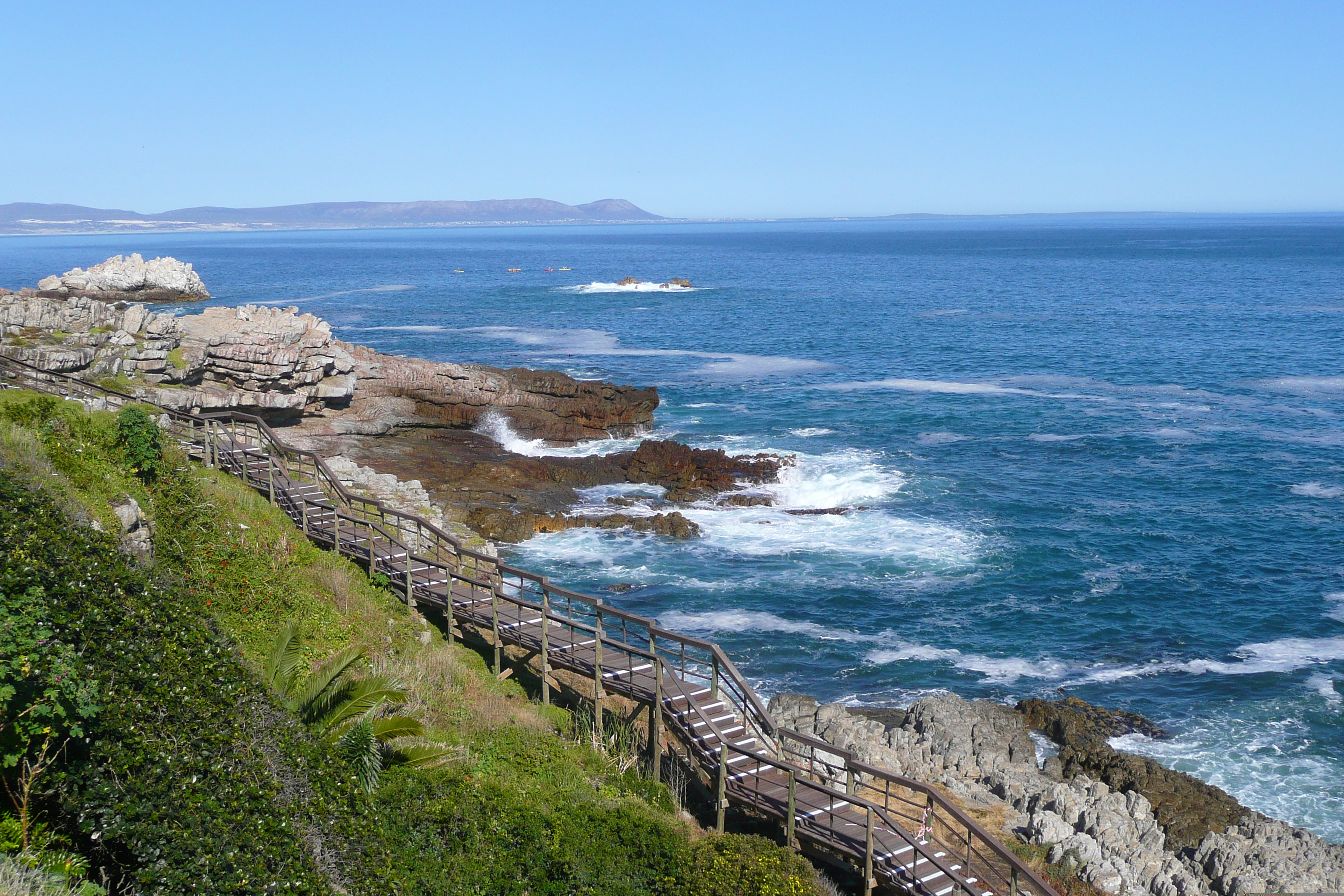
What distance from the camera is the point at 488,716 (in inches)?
604

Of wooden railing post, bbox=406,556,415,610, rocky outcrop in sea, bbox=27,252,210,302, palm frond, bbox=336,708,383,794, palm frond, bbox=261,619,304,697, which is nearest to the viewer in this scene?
palm frond, bbox=336,708,383,794

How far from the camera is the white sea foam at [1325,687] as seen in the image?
2139 cm

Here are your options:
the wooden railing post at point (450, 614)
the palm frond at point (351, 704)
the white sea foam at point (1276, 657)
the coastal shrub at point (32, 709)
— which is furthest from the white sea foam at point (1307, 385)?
the coastal shrub at point (32, 709)

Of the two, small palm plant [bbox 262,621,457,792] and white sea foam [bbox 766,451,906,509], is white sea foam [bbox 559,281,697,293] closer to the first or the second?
white sea foam [bbox 766,451,906,509]

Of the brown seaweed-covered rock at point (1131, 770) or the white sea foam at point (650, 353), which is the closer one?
the brown seaweed-covered rock at point (1131, 770)

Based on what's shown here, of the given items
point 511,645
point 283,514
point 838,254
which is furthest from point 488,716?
point 838,254

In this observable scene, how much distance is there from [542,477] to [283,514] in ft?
53.2

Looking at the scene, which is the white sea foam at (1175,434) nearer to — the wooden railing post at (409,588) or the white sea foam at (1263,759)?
the white sea foam at (1263,759)

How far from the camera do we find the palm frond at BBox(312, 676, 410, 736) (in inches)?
464

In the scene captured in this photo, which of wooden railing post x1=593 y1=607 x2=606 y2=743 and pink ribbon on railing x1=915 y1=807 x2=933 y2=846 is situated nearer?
pink ribbon on railing x1=915 y1=807 x2=933 y2=846

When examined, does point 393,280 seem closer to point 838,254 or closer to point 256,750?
point 838,254

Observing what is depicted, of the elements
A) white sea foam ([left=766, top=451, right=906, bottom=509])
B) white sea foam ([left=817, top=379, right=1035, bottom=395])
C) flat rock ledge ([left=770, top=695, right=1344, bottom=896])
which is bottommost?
flat rock ledge ([left=770, top=695, right=1344, bottom=896])

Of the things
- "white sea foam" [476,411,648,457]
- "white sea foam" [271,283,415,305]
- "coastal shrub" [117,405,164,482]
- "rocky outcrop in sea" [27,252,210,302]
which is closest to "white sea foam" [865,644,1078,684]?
"coastal shrub" [117,405,164,482]

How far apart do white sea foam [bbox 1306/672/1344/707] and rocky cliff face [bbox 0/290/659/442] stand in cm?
2739
